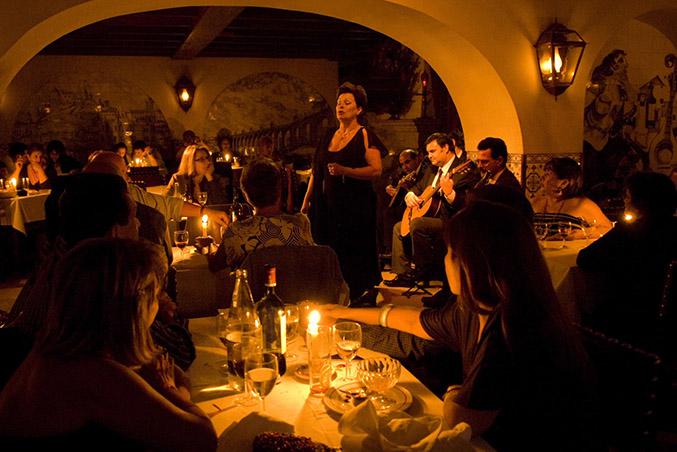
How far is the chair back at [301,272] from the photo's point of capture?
2535 mm

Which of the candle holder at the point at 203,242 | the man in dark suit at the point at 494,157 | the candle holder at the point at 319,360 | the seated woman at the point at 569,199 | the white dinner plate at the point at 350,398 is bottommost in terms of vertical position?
the white dinner plate at the point at 350,398

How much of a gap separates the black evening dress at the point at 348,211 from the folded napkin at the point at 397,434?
303cm

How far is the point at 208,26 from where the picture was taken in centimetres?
721

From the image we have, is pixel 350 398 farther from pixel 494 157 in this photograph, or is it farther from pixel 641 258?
pixel 494 157

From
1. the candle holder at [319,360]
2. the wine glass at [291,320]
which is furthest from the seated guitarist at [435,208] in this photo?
the candle holder at [319,360]

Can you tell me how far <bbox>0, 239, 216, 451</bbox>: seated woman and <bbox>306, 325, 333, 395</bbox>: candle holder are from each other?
405mm

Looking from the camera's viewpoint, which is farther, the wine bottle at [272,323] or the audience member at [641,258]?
the audience member at [641,258]

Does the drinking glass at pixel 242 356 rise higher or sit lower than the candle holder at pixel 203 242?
lower

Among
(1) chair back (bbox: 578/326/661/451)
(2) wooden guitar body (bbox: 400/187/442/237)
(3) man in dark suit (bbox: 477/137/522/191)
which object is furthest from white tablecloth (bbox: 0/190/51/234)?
(1) chair back (bbox: 578/326/661/451)

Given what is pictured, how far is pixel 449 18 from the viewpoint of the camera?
5.16 metres

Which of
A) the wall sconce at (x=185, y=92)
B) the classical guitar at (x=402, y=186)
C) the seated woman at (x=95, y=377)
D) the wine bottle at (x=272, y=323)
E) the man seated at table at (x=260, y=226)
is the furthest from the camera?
the wall sconce at (x=185, y=92)

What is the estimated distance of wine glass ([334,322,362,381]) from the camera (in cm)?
178

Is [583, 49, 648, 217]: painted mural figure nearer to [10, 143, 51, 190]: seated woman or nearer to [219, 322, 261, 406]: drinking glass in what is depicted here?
[219, 322, 261, 406]: drinking glass

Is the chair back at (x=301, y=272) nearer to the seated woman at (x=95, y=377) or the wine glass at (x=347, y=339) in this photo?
the wine glass at (x=347, y=339)
